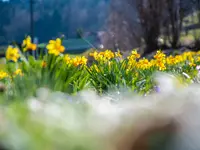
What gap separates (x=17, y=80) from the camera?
2592 mm

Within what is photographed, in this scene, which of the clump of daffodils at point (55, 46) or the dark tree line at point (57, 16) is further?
the dark tree line at point (57, 16)

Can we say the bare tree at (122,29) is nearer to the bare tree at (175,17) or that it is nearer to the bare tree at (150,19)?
the bare tree at (150,19)

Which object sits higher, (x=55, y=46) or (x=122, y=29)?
(x=55, y=46)

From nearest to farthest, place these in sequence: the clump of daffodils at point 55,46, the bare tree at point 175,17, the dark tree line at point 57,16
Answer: the clump of daffodils at point 55,46
the bare tree at point 175,17
the dark tree line at point 57,16

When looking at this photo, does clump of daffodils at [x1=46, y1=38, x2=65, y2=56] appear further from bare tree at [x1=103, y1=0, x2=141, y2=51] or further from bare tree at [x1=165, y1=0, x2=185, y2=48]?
bare tree at [x1=165, y1=0, x2=185, y2=48]

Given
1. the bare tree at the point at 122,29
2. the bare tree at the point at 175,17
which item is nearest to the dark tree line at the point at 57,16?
the bare tree at the point at 122,29

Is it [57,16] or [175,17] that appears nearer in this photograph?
[175,17]

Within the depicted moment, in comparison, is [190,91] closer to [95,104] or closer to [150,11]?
[95,104]

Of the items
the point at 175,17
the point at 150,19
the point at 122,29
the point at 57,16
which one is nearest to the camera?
the point at 175,17

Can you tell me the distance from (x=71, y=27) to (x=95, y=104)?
15.1m

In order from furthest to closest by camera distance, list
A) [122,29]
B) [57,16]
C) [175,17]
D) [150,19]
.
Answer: [57,16], [122,29], [150,19], [175,17]

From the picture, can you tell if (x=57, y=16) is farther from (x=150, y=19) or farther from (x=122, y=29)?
(x=150, y=19)

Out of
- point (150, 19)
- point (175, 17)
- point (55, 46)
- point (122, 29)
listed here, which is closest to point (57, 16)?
point (122, 29)

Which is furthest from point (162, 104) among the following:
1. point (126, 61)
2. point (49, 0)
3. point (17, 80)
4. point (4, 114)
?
point (49, 0)
